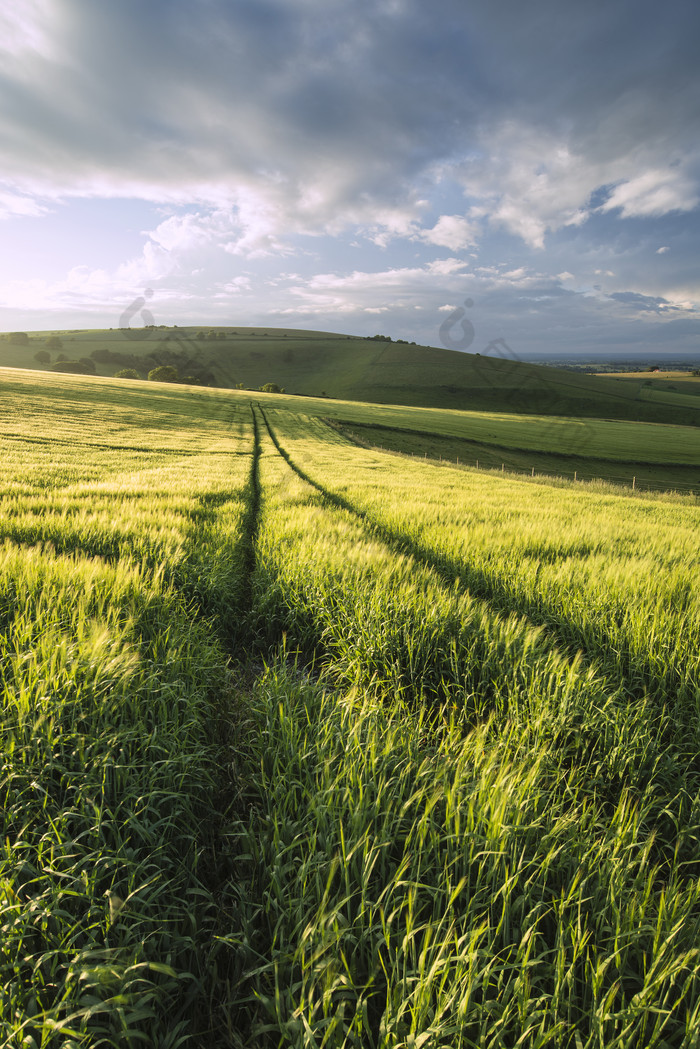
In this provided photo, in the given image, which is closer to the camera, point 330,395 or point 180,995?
point 180,995

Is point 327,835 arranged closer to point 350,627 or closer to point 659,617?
point 350,627

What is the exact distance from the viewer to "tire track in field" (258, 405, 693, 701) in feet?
10.7

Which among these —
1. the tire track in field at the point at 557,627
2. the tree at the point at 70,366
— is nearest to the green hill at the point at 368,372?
the tree at the point at 70,366

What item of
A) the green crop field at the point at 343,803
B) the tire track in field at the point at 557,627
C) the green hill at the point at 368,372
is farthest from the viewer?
the green hill at the point at 368,372

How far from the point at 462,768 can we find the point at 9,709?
214cm

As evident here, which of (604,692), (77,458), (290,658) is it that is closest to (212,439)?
(77,458)

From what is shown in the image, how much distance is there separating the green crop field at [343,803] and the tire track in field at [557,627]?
0.12 ft

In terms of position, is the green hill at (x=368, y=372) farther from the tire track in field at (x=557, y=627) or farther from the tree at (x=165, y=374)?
the tire track in field at (x=557, y=627)

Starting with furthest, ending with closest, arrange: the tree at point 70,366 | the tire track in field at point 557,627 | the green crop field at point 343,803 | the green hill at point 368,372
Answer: the tree at point 70,366 < the green hill at point 368,372 < the tire track in field at point 557,627 < the green crop field at point 343,803

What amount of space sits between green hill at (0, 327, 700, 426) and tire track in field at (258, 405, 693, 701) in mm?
94213

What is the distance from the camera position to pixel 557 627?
425 cm

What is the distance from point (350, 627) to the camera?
148 inches

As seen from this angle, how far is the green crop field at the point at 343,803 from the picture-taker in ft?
4.24

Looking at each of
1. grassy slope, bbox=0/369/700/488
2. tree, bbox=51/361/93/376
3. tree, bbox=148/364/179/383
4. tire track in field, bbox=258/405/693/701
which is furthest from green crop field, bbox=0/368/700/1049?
tree, bbox=51/361/93/376
